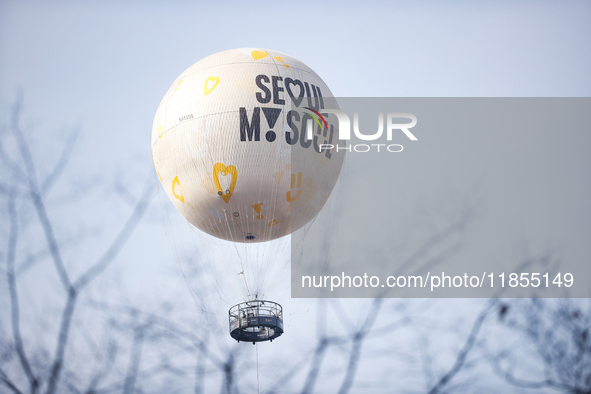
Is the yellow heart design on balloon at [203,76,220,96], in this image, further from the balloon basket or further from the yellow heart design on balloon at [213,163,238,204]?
the balloon basket

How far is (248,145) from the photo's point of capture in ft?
74.2

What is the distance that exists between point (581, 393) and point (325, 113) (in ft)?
41.9

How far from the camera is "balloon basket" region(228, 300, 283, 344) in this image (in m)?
22.5

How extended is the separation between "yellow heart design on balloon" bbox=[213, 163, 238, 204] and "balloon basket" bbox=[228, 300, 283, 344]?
156 inches

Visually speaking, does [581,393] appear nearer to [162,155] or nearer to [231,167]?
[231,167]

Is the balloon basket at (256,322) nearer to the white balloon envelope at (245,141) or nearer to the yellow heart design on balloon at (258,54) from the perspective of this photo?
the white balloon envelope at (245,141)

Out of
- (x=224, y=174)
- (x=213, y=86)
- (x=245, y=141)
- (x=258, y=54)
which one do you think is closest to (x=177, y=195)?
(x=224, y=174)

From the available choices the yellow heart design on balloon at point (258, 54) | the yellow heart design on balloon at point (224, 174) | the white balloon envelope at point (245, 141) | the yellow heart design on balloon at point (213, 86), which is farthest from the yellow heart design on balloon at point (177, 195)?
the yellow heart design on balloon at point (258, 54)

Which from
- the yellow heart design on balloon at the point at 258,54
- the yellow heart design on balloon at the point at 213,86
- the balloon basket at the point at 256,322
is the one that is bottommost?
the balloon basket at the point at 256,322

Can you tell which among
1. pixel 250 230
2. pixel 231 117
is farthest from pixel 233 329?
pixel 231 117

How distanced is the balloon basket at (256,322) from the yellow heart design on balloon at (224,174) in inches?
156

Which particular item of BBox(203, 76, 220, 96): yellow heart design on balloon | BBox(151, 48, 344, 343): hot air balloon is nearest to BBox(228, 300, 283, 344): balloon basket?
BBox(151, 48, 344, 343): hot air balloon

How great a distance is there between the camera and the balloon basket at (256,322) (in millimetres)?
22531

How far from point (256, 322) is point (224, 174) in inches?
211
